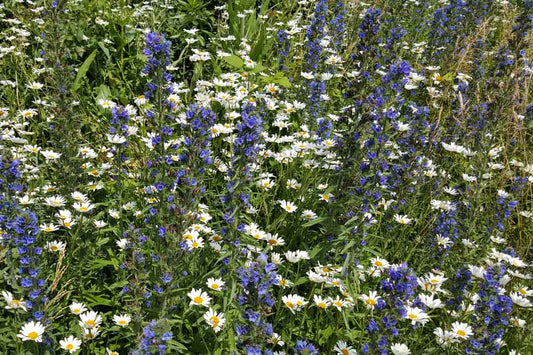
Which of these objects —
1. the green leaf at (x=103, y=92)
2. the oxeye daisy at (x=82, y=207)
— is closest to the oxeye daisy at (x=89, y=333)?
the oxeye daisy at (x=82, y=207)

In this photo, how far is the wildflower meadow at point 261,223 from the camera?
7.37 ft

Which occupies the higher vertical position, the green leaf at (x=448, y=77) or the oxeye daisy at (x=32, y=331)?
the green leaf at (x=448, y=77)

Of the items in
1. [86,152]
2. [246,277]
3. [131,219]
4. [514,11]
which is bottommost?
[131,219]

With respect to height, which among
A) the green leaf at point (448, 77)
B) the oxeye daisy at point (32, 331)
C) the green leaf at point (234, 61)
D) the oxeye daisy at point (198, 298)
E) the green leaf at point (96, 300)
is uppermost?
the green leaf at point (448, 77)

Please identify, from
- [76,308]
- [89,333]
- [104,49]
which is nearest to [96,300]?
[76,308]

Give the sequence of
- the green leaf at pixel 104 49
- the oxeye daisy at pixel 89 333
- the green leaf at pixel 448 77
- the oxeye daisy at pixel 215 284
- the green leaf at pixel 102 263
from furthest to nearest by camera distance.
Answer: the green leaf at pixel 448 77
the green leaf at pixel 104 49
the green leaf at pixel 102 263
the oxeye daisy at pixel 215 284
the oxeye daisy at pixel 89 333

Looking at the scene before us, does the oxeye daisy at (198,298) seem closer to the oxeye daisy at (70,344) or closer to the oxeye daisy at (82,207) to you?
the oxeye daisy at (70,344)

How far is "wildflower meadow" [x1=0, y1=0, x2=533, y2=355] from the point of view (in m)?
2.25

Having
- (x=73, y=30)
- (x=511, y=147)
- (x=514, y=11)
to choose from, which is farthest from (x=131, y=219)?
(x=514, y=11)

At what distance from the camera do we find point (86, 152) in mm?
3328

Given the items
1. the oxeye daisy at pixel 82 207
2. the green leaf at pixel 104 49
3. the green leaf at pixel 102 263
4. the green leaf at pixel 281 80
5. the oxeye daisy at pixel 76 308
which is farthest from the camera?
the green leaf at pixel 104 49

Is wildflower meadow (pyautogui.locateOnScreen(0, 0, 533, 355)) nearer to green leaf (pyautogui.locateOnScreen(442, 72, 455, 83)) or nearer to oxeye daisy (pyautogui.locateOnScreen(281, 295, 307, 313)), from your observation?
oxeye daisy (pyautogui.locateOnScreen(281, 295, 307, 313))

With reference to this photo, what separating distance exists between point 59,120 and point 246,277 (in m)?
1.76

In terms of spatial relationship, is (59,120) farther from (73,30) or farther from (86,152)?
(73,30)
